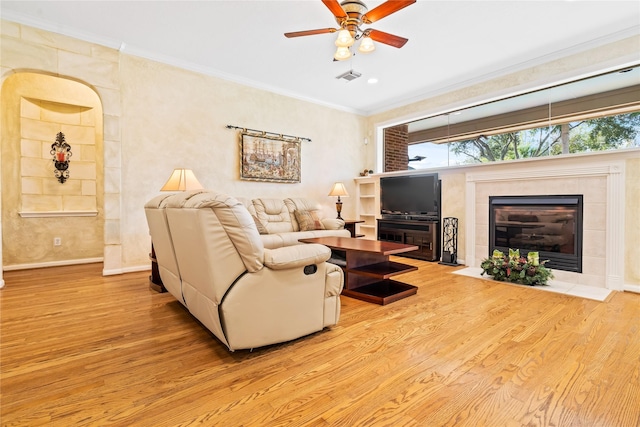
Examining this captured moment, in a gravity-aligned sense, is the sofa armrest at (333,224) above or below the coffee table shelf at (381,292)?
above

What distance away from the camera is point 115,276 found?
3760 millimetres

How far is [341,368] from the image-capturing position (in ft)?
5.55

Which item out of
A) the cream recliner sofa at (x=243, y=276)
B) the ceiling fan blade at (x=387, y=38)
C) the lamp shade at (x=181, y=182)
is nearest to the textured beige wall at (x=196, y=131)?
the lamp shade at (x=181, y=182)

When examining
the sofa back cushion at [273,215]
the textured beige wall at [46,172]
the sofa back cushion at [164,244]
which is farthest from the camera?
the sofa back cushion at [273,215]

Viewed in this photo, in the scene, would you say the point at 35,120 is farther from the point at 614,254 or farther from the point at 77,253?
the point at 614,254

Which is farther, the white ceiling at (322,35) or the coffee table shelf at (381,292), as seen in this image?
the white ceiling at (322,35)

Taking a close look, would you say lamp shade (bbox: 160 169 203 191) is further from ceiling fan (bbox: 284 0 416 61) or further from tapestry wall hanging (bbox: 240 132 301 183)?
ceiling fan (bbox: 284 0 416 61)

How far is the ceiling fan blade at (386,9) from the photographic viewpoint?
236 centimetres

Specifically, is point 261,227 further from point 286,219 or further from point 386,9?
point 386,9

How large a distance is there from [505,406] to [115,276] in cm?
408

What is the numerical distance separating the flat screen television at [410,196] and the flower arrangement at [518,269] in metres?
1.34

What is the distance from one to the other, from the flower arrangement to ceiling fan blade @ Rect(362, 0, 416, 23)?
296cm

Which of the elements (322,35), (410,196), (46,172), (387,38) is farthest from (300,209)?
(46,172)

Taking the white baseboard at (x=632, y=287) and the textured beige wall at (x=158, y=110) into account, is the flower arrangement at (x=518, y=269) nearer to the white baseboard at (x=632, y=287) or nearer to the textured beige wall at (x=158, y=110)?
the white baseboard at (x=632, y=287)
